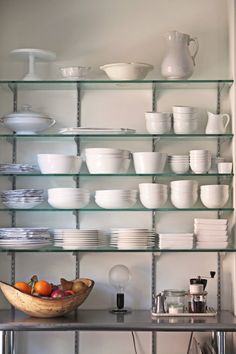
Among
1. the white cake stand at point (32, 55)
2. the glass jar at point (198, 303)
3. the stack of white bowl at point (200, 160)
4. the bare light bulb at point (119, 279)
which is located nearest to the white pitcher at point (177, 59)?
the stack of white bowl at point (200, 160)

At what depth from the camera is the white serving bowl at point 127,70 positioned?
12.1ft

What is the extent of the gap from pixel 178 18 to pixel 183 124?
25.8 inches

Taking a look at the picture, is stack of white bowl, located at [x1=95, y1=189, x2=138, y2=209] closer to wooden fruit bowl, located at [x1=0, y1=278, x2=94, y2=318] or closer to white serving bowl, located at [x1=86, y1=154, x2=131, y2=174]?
white serving bowl, located at [x1=86, y1=154, x2=131, y2=174]

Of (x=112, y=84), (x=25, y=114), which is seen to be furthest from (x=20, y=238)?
(x=112, y=84)

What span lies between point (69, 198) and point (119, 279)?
502 mm

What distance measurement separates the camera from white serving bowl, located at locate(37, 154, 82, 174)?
366cm

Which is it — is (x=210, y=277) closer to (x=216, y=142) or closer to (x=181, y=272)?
(x=181, y=272)

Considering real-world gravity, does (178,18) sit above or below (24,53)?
above

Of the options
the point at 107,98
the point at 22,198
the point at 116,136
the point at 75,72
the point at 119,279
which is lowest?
the point at 119,279

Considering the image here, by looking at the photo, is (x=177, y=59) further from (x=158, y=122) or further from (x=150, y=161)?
(x=150, y=161)

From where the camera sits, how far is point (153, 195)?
144 inches

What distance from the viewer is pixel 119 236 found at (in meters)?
3.66

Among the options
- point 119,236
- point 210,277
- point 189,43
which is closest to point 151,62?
point 189,43

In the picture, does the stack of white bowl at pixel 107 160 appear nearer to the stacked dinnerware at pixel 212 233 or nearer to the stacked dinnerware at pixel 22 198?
the stacked dinnerware at pixel 22 198
